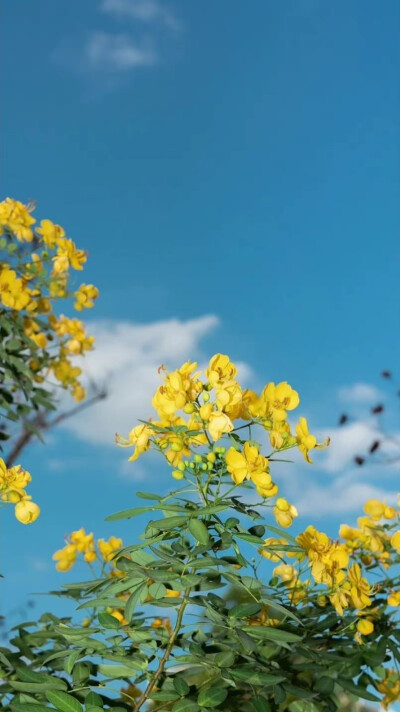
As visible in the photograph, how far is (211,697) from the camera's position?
1590 mm

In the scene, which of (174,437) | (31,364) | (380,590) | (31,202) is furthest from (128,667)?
(31,202)

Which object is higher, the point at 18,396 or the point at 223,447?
the point at 18,396

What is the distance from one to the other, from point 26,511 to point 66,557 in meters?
0.86

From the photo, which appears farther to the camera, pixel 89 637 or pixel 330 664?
pixel 330 664

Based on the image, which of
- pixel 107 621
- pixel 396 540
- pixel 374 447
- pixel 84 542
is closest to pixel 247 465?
pixel 107 621

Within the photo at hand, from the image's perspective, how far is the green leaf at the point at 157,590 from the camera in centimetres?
154

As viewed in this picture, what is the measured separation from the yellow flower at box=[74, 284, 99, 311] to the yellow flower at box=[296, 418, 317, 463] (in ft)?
5.91

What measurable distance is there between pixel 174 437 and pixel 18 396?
183 cm

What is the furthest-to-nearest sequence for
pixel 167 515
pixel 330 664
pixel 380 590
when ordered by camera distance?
pixel 380 590, pixel 330 664, pixel 167 515

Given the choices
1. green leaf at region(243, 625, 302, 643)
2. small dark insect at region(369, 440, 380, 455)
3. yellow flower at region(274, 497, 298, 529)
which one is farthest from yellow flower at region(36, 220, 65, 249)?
small dark insect at region(369, 440, 380, 455)

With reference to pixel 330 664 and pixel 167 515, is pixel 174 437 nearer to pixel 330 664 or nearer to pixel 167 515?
pixel 167 515

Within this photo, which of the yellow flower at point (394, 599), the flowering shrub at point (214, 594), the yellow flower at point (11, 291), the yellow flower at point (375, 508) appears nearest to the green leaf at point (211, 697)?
the flowering shrub at point (214, 594)

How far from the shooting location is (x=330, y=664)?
2.07 metres

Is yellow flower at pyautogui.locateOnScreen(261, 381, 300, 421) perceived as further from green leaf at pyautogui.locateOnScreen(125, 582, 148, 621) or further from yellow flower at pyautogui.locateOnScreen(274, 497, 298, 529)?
green leaf at pyautogui.locateOnScreen(125, 582, 148, 621)
